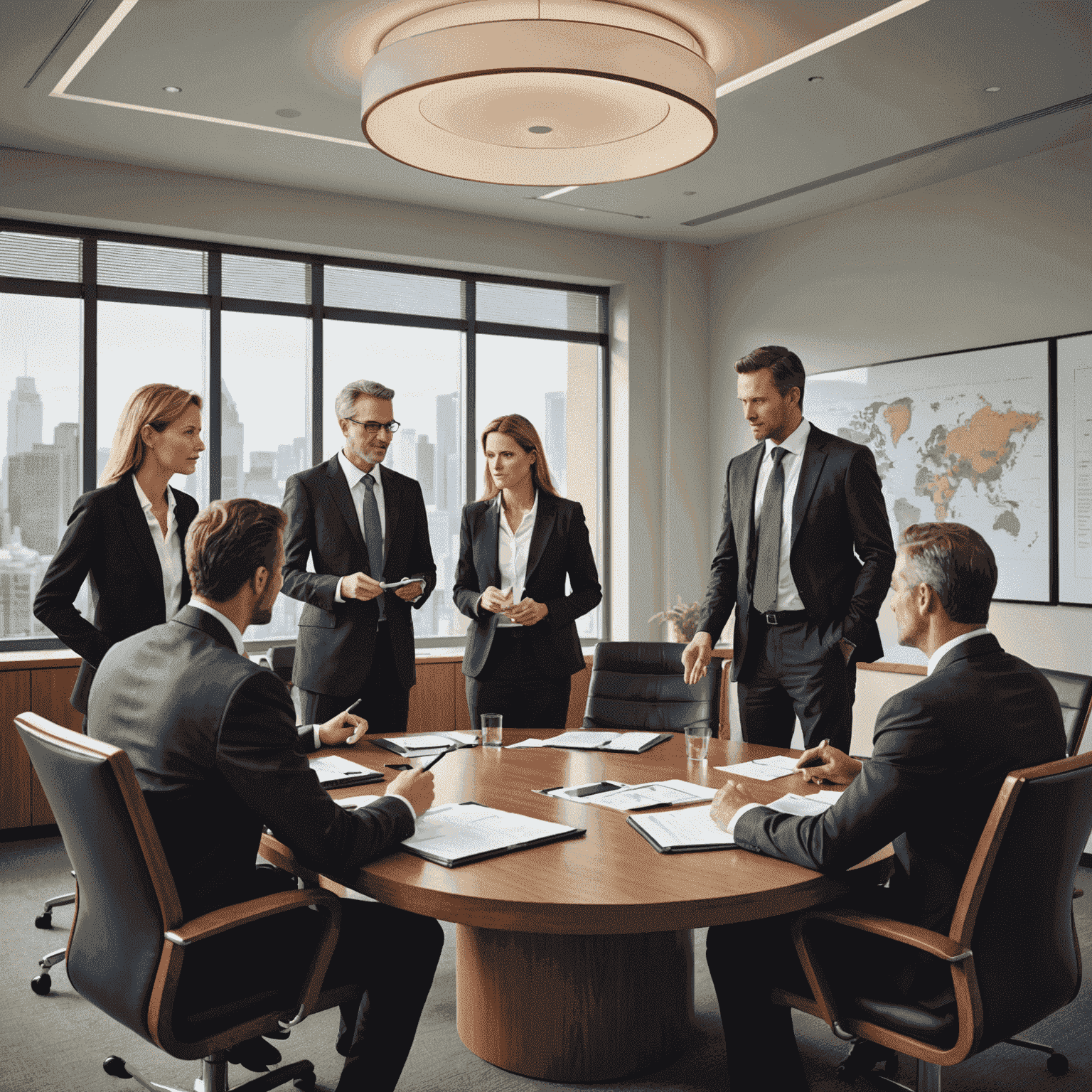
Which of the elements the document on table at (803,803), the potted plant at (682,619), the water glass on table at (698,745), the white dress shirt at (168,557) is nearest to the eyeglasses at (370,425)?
the white dress shirt at (168,557)

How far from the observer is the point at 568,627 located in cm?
378

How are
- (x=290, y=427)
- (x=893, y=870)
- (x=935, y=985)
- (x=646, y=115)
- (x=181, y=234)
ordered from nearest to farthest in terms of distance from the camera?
(x=935, y=985) < (x=893, y=870) < (x=646, y=115) < (x=181, y=234) < (x=290, y=427)

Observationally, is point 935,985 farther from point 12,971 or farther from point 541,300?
point 541,300

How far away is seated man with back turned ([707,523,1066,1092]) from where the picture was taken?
1.86 meters

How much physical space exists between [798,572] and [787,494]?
0.31 meters

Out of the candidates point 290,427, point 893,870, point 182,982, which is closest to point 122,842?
point 182,982

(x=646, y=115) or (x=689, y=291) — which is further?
(x=689, y=291)

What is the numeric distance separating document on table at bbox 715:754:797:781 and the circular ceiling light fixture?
200 centimetres

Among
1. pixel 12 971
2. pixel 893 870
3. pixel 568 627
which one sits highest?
pixel 568 627

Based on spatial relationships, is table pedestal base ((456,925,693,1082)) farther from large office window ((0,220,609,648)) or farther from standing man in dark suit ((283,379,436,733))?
large office window ((0,220,609,648))

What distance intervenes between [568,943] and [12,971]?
204 cm

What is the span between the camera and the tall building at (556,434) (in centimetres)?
686

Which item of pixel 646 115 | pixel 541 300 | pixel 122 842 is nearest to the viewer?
pixel 122 842

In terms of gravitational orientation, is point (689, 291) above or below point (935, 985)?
above
